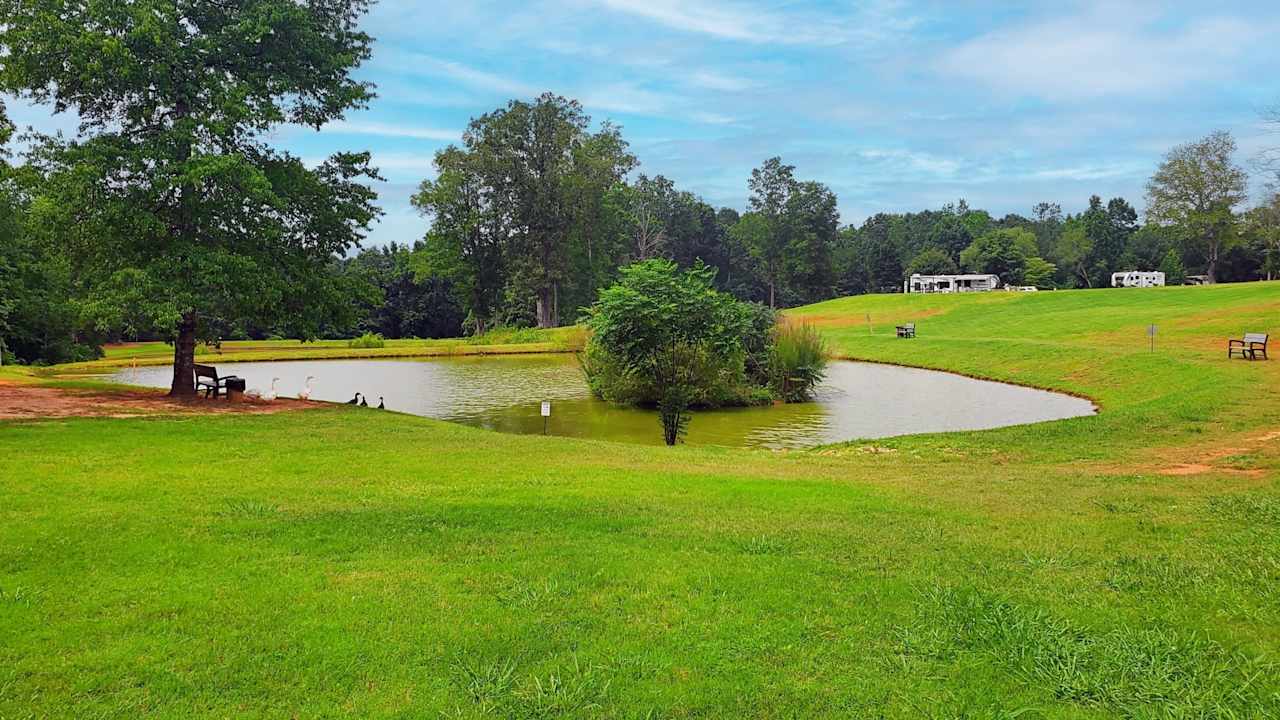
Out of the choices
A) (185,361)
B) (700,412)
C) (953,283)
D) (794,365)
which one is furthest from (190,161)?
(953,283)

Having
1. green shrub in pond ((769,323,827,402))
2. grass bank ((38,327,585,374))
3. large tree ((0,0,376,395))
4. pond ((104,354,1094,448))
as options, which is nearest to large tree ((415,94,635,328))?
grass bank ((38,327,585,374))

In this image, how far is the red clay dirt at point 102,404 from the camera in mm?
15953

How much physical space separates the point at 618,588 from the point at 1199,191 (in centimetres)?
9578

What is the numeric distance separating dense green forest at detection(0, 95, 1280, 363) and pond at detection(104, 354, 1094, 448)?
3.99 metres

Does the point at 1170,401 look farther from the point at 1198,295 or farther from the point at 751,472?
the point at 1198,295

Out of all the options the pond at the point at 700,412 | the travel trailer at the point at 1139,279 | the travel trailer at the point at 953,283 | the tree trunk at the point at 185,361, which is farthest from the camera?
the travel trailer at the point at 953,283

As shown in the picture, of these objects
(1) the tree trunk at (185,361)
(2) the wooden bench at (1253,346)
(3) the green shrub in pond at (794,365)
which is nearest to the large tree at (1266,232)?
(2) the wooden bench at (1253,346)

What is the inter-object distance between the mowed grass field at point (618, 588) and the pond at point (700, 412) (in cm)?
998

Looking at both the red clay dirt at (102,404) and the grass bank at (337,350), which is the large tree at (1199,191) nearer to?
the grass bank at (337,350)

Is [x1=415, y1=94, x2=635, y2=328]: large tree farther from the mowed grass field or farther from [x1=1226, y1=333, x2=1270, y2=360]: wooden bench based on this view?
the mowed grass field

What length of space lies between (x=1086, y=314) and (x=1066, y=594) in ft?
185

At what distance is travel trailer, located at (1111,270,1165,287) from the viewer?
90.1 m

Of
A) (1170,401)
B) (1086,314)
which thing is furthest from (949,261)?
(1170,401)

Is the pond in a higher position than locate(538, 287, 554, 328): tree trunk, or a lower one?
lower
